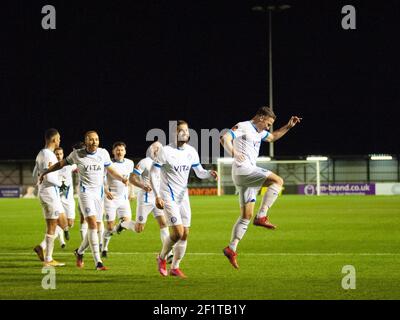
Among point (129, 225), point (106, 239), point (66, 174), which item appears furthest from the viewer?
point (66, 174)

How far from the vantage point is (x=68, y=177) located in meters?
18.2

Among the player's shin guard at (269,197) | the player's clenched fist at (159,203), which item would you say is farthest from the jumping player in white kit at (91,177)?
the player's shin guard at (269,197)

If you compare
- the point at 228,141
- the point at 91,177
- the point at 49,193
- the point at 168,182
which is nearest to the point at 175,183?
the point at 168,182

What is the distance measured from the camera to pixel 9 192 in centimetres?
5947

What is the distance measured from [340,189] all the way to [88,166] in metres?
45.3

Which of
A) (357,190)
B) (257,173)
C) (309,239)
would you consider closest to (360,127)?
(357,190)

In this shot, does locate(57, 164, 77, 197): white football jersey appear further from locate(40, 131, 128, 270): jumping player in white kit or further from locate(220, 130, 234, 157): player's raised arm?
locate(220, 130, 234, 157): player's raised arm

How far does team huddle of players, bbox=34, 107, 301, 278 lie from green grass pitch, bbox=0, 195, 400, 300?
50 centimetres

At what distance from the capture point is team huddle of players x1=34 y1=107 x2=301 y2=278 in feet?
36.9

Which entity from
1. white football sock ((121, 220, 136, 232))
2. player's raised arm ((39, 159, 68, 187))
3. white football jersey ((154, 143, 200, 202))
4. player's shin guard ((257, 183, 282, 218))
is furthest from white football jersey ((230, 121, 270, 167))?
white football sock ((121, 220, 136, 232))

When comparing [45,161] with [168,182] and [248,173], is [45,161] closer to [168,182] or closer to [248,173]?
[168,182]

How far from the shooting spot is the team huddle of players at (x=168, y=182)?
11234 millimetres

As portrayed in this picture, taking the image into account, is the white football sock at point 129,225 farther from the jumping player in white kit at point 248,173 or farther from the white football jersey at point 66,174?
the jumping player in white kit at point 248,173

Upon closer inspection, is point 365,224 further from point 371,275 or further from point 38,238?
point 371,275
